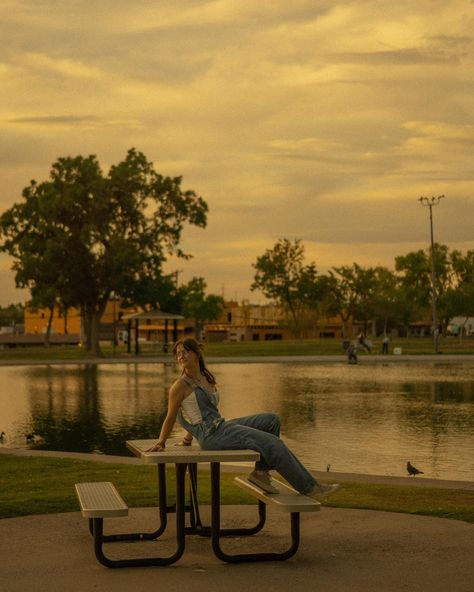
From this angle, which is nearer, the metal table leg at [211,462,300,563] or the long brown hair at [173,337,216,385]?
the metal table leg at [211,462,300,563]

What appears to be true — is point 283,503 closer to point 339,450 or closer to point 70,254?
point 339,450

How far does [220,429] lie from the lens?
7.26 meters

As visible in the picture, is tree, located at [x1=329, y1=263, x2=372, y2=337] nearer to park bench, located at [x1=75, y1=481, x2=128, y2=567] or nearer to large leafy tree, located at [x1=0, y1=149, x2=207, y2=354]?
large leafy tree, located at [x1=0, y1=149, x2=207, y2=354]

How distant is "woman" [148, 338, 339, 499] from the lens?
7.14m

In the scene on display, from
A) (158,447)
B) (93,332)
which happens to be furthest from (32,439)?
(93,332)

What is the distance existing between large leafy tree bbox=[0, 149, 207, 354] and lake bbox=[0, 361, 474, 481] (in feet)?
79.8

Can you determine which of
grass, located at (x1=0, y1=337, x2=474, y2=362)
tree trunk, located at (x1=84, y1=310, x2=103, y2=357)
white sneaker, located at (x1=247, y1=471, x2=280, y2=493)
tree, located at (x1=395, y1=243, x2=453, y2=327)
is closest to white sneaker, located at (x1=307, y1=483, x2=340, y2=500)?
white sneaker, located at (x1=247, y1=471, x2=280, y2=493)

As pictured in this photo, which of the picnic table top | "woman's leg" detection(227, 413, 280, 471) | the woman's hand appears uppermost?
"woman's leg" detection(227, 413, 280, 471)

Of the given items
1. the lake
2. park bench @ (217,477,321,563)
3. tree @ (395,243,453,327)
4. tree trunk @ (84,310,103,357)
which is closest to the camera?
park bench @ (217,477,321,563)

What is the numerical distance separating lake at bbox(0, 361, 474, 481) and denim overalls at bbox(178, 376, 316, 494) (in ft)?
20.3

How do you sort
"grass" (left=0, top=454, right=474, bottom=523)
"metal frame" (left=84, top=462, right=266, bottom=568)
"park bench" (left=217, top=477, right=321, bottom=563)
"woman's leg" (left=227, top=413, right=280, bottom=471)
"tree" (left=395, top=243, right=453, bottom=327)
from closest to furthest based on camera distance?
"park bench" (left=217, top=477, right=321, bottom=563)
"metal frame" (left=84, top=462, right=266, bottom=568)
"woman's leg" (left=227, top=413, right=280, bottom=471)
"grass" (left=0, top=454, right=474, bottom=523)
"tree" (left=395, top=243, right=453, bottom=327)

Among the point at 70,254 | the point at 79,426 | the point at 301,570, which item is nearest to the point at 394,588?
the point at 301,570

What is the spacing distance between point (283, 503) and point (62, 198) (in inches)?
2356

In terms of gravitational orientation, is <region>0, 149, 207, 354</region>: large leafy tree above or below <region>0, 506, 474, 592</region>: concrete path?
above
